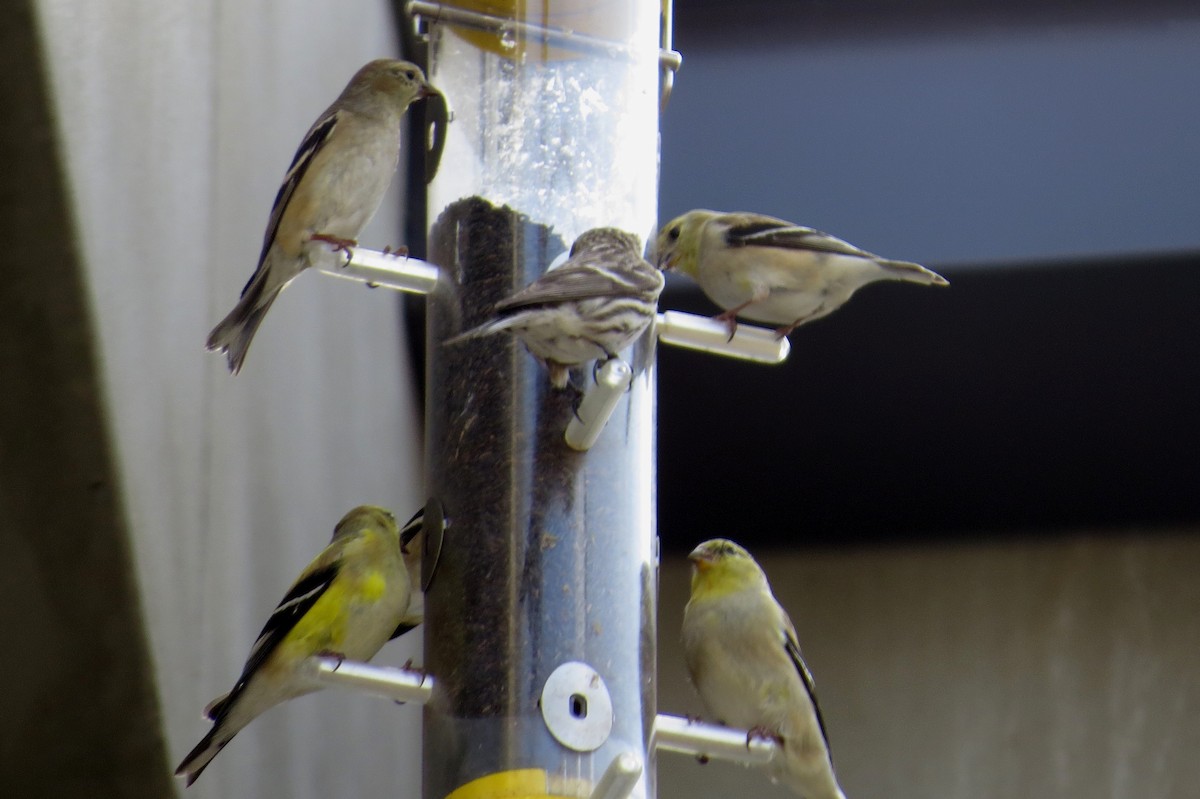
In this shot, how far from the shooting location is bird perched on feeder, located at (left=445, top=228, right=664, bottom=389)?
99.7 inches

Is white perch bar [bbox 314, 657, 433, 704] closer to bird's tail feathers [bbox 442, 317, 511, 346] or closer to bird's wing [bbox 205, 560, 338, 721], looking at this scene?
bird's wing [bbox 205, 560, 338, 721]

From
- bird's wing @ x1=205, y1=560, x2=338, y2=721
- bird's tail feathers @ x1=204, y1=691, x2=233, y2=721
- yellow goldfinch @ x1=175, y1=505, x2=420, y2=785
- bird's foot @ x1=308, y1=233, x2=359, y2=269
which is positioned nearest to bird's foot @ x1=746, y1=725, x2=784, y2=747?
yellow goldfinch @ x1=175, y1=505, x2=420, y2=785

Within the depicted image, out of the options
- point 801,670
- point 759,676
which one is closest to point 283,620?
point 759,676

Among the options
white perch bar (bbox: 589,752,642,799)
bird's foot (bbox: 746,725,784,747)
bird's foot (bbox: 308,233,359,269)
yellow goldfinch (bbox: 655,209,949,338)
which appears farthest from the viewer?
yellow goldfinch (bbox: 655,209,949,338)

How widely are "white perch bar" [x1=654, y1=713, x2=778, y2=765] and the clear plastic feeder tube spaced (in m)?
0.09

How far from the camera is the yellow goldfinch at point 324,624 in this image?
283cm

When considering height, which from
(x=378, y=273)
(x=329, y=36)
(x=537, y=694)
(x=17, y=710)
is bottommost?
(x=17, y=710)

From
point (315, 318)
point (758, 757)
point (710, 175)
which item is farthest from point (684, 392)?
point (758, 757)

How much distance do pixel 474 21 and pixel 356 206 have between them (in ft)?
1.64

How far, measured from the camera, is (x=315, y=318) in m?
4.70

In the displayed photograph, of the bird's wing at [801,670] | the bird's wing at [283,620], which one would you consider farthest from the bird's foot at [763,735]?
the bird's wing at [283,620]

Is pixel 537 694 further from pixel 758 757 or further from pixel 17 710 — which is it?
pixel 17 710

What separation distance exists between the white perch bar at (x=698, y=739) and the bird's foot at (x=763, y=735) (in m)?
0.10

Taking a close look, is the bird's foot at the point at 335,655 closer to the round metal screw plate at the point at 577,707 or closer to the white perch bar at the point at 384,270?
the round metal screw plate at the point at 577,707
